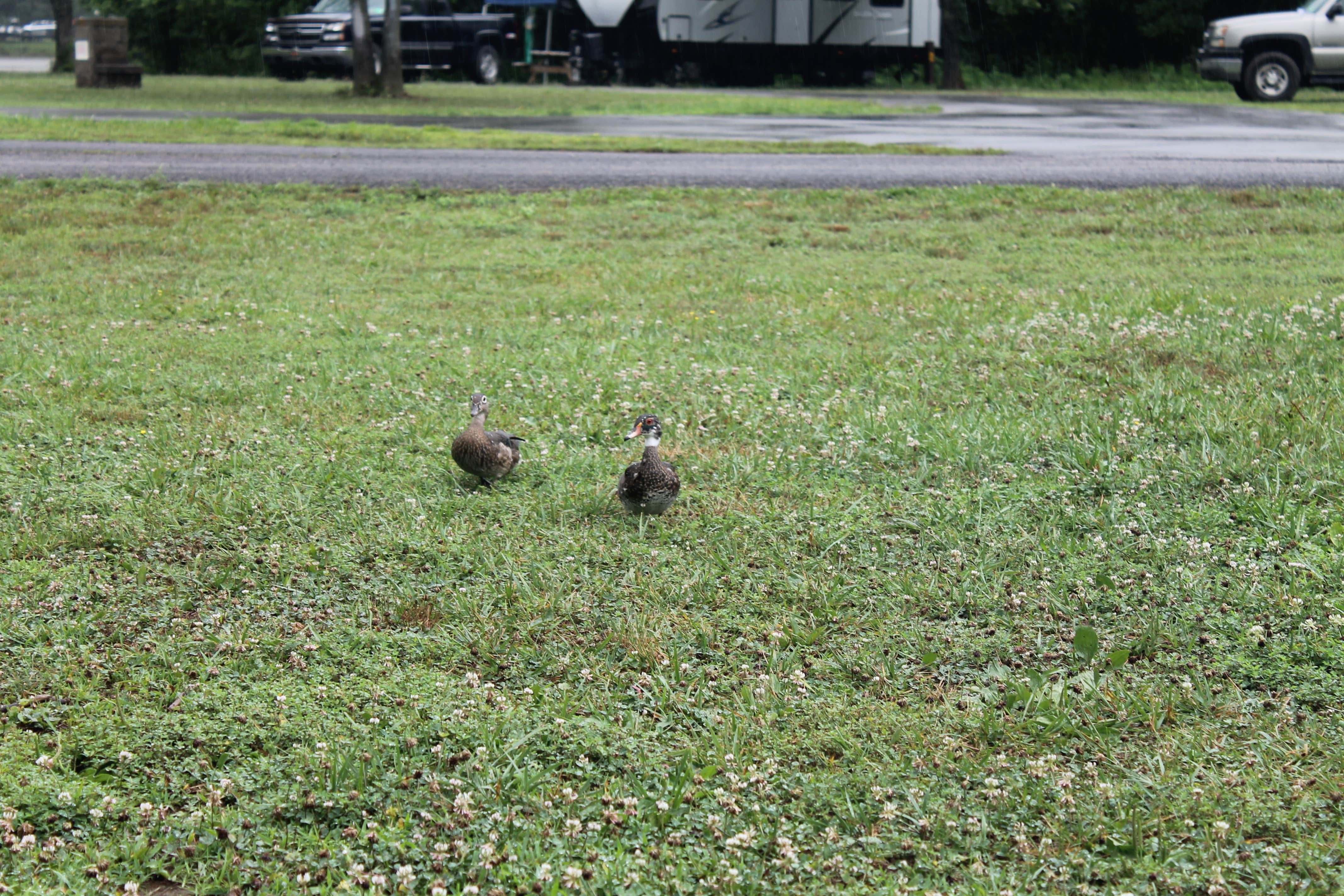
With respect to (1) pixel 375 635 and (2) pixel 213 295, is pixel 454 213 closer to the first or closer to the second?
(2) pixel 213 295

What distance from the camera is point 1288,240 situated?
1109 cm

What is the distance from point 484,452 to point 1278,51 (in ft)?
98.1

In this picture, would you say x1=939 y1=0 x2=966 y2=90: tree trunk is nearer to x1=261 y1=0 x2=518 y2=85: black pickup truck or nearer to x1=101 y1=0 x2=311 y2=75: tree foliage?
x1=261 y1=0 x2=518 y2=85: black pickup truck

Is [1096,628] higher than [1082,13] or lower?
lower

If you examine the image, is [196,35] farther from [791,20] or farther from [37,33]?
[37,33]

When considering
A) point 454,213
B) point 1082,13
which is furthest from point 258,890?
point 1082,13

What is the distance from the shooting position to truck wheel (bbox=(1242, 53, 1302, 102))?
29.3 metres

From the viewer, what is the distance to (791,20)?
1581 inches

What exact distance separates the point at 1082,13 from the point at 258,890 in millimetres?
49955

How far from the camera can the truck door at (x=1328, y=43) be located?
92.6 feet

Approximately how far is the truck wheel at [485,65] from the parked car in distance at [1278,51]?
2005 cm

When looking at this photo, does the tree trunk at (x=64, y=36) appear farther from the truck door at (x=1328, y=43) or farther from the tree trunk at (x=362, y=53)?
the truck door at (x=1328, y=43)

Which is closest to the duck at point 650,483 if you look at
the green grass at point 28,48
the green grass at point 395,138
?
the green grass at point 395,138

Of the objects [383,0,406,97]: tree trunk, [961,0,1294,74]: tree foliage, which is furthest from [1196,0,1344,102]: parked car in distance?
[383,0,406,97]: tree trunk
